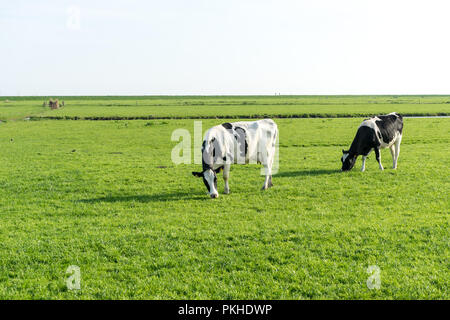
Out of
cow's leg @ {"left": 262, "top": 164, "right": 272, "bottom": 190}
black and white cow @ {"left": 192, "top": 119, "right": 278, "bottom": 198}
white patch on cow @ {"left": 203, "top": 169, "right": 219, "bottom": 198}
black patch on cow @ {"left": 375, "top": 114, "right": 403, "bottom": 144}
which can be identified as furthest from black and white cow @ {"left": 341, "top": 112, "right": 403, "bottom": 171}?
white patch on cow @ {"left": 203, "top": 169, "right": 219, "bottom": 198}

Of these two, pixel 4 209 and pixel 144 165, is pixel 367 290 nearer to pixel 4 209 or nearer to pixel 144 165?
pixel 4 209

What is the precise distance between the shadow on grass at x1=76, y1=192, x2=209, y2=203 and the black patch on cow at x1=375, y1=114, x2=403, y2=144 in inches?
354

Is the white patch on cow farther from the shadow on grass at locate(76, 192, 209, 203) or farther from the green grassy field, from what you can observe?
the shadow on grass at locate(76, 192, 209, 203)

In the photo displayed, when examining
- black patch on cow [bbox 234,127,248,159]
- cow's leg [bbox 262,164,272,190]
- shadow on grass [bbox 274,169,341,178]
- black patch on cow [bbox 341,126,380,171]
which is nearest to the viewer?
black patch on cow [bbox 234,127,248,159]

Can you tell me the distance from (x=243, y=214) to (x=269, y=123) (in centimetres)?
468

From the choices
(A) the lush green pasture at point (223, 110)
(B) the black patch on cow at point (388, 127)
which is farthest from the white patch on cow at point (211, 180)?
(A) the lush green pasture at point (223, 110)

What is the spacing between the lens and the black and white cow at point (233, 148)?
1224 cm

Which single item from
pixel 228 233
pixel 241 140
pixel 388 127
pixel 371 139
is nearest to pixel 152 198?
pixel 241 140

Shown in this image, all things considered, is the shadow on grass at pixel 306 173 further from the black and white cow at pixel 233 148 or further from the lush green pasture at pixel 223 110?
the lush green pasture at pixel 223 110

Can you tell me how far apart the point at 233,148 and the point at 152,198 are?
129 inches

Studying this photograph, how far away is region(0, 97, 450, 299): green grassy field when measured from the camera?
6531 millimetres

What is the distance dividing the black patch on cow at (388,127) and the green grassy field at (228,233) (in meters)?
1.47
